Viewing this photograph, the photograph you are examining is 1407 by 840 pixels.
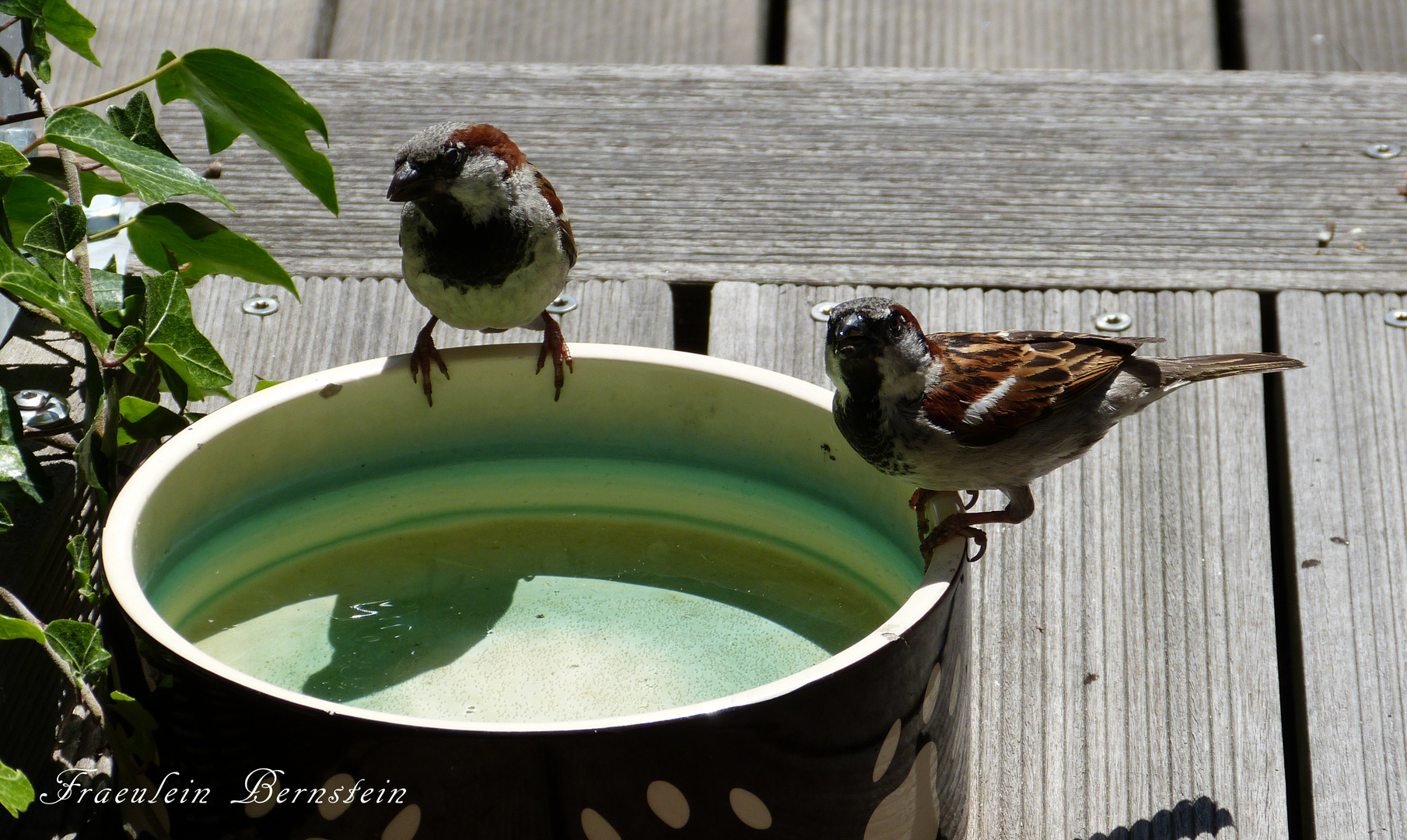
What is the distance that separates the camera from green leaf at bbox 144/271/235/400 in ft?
5.92

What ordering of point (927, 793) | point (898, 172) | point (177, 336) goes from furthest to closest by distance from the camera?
point (898, 172), point (177, 336), point (927, 793)

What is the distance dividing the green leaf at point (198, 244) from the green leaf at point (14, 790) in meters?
0.83

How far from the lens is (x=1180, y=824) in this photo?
6.17 ft

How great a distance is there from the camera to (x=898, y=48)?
3.44 meters

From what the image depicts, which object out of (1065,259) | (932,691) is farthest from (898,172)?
(932,691)

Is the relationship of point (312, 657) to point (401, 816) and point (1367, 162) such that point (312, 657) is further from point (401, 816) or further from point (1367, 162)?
point (1367, 162)

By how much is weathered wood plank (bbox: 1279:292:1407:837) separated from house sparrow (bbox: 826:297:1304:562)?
38cm

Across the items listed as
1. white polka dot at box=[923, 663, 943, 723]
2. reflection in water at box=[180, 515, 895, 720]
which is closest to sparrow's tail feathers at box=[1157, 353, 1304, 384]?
reflection in water at box=[180, 515, 895, 720]

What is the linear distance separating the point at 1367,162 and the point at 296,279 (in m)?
2.46

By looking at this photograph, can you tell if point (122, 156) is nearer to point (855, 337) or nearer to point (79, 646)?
point (79, 646)

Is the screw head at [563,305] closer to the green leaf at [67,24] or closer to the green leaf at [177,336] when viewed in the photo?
the green leaf at [177,336]

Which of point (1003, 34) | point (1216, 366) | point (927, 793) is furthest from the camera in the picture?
point (1003, 34)

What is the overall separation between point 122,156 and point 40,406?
24.3 inches

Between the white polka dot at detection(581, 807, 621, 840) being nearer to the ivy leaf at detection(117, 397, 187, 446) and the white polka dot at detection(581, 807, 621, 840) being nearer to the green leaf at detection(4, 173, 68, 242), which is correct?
the ivy leaf at detection(117, 397, 187, 446)
